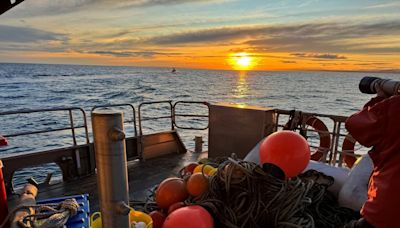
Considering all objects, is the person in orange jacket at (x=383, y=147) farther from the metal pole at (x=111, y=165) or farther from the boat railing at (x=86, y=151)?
the boat railing at (x=86, y=151)

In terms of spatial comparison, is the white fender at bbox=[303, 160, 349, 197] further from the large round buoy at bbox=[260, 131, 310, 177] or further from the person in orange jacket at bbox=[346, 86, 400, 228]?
the person in orange jacket at bbox=[346, 86, 400, 228]

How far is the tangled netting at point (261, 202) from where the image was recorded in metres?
2.60

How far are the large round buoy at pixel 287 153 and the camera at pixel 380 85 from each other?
2.86 feet

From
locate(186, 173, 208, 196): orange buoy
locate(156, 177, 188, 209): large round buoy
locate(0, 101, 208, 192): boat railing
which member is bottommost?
locate(0, 101, 208, 192): boat railing

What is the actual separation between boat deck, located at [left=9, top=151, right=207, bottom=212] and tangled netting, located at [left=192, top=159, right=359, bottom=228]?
Result: 1.90 meters

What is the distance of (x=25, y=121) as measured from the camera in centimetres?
1733

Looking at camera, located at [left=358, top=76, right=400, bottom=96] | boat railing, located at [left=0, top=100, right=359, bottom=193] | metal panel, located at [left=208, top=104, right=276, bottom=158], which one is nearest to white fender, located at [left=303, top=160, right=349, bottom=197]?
boat railing, located at [left=0, top=100, right=359, bottom=193]

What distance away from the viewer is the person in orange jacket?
5.14ft

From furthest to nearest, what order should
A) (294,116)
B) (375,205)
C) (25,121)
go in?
(25,121)
(294,116)
(375,205)

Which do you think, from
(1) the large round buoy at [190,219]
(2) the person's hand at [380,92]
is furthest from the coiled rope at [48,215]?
(2) the person's hand at [380,92]

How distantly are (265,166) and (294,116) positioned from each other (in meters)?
2.01

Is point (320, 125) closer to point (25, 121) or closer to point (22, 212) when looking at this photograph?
point (22, 212)

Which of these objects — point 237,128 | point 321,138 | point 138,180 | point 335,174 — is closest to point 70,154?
point 138,180

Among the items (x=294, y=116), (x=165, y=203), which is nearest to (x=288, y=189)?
(x=165, y=203)
